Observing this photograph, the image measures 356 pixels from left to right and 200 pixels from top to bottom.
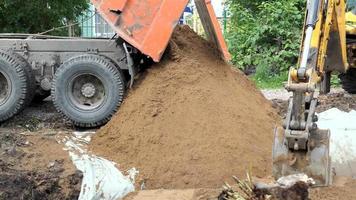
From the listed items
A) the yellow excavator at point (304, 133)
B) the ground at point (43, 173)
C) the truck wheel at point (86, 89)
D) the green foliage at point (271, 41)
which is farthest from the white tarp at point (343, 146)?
the green foliage at point (271, 41)

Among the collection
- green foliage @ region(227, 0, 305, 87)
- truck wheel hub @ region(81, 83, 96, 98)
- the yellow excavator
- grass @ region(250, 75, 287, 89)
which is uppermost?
the yellow excavator

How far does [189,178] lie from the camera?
252 inches

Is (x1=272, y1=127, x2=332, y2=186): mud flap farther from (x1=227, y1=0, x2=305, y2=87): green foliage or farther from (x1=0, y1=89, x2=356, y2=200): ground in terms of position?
(x1=227, y1=0, x2=305, y2=87): green foliage

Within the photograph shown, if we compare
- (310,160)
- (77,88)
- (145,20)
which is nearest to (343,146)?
(310,160)

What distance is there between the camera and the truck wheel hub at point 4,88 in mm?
7988

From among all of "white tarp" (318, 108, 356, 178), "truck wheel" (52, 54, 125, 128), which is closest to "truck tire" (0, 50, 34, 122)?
"truck wheel" (52, 54, 125, 128)

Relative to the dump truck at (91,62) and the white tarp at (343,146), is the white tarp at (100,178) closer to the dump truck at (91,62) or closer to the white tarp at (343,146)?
the dump truck at (91,62)

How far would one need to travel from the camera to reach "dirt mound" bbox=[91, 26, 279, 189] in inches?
255

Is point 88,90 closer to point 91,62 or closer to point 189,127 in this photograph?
point 91,62

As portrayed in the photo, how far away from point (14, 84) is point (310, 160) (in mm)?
3800

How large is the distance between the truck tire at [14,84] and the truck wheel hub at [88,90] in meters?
0.61

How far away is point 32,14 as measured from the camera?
14477mm

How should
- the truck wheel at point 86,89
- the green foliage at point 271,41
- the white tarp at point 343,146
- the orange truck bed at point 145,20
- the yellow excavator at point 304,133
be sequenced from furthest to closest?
the green foliage at point 271,41 → the truck wheel at point 86,89 → the orange truck bed at point 145,20 → the white tarp at point 343,146 → the yellow excavator at point 304,133

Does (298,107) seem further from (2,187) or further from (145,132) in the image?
(2,187)
